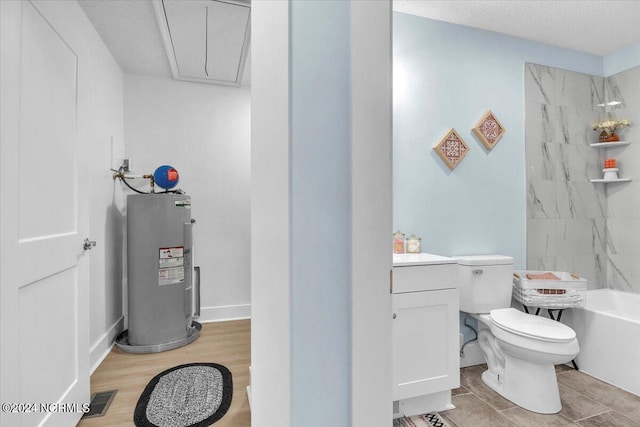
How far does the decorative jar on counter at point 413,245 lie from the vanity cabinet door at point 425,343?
1.34 ft

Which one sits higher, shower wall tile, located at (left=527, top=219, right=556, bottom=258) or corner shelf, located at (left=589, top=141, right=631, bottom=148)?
corner shelf, located at (left=589, top=141, right=631, bottom=148)

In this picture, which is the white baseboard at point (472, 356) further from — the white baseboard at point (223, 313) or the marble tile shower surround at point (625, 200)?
the white baseboard at point (223, 313)

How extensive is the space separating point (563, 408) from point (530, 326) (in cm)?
51

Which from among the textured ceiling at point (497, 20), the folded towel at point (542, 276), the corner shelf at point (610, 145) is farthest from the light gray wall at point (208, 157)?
the corner shelf at point (610, 145)

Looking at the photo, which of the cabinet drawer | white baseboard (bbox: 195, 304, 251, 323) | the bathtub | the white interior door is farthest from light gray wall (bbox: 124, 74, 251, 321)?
the bathtub

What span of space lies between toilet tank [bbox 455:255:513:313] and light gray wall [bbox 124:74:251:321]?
210 centimetres

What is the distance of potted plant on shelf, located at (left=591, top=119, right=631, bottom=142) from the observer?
2.87 m

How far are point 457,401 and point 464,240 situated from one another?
1.11 meters

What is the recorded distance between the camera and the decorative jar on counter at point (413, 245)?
2219 millimetres

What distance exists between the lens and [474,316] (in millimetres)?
2295

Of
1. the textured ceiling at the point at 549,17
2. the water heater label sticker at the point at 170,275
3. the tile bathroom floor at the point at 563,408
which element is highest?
the textured ceiling at the point at 549,17

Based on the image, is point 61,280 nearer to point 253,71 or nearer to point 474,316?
point 253,71

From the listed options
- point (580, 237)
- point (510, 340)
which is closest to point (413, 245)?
point (510, 340)

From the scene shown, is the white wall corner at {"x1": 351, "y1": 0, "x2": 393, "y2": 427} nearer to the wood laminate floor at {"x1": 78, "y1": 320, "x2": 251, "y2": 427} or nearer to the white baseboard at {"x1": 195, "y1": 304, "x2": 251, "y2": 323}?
the wood laminate floor at {"x1": 78, "y1": 320, "x2": 251, "y2": 427}
